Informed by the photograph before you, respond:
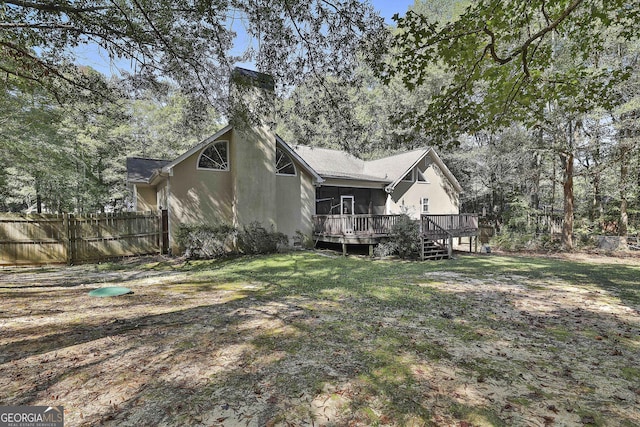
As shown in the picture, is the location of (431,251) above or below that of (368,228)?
below

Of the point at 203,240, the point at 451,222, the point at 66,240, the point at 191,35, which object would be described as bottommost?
the point at 203,240

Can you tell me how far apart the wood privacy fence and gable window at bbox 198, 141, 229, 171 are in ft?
9.71

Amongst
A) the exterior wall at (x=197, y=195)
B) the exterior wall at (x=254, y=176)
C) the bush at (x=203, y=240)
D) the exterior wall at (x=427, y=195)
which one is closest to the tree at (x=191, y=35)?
the bush at (x=203, y=240)

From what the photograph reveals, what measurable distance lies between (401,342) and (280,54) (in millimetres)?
5614

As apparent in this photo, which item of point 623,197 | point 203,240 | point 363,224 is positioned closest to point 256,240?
point 203,240

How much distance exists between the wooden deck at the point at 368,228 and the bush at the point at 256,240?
284cm

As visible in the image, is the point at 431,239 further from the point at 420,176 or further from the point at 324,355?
the point at 324,355

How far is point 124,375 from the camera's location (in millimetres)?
2910

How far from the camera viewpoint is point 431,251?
13148mm

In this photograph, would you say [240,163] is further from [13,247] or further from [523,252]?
[523,252]

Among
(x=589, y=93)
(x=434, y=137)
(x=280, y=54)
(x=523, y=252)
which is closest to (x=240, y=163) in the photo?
(x=280, y=54)

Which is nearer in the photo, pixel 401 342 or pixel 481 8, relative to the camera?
A: pixel 401 342

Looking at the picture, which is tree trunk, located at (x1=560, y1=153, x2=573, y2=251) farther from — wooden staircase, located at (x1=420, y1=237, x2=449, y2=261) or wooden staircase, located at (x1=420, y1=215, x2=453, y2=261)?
wooden staircase, located at (x1=420, y1=237, x2=449, y2=261)

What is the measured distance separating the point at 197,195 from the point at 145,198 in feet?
16.4
